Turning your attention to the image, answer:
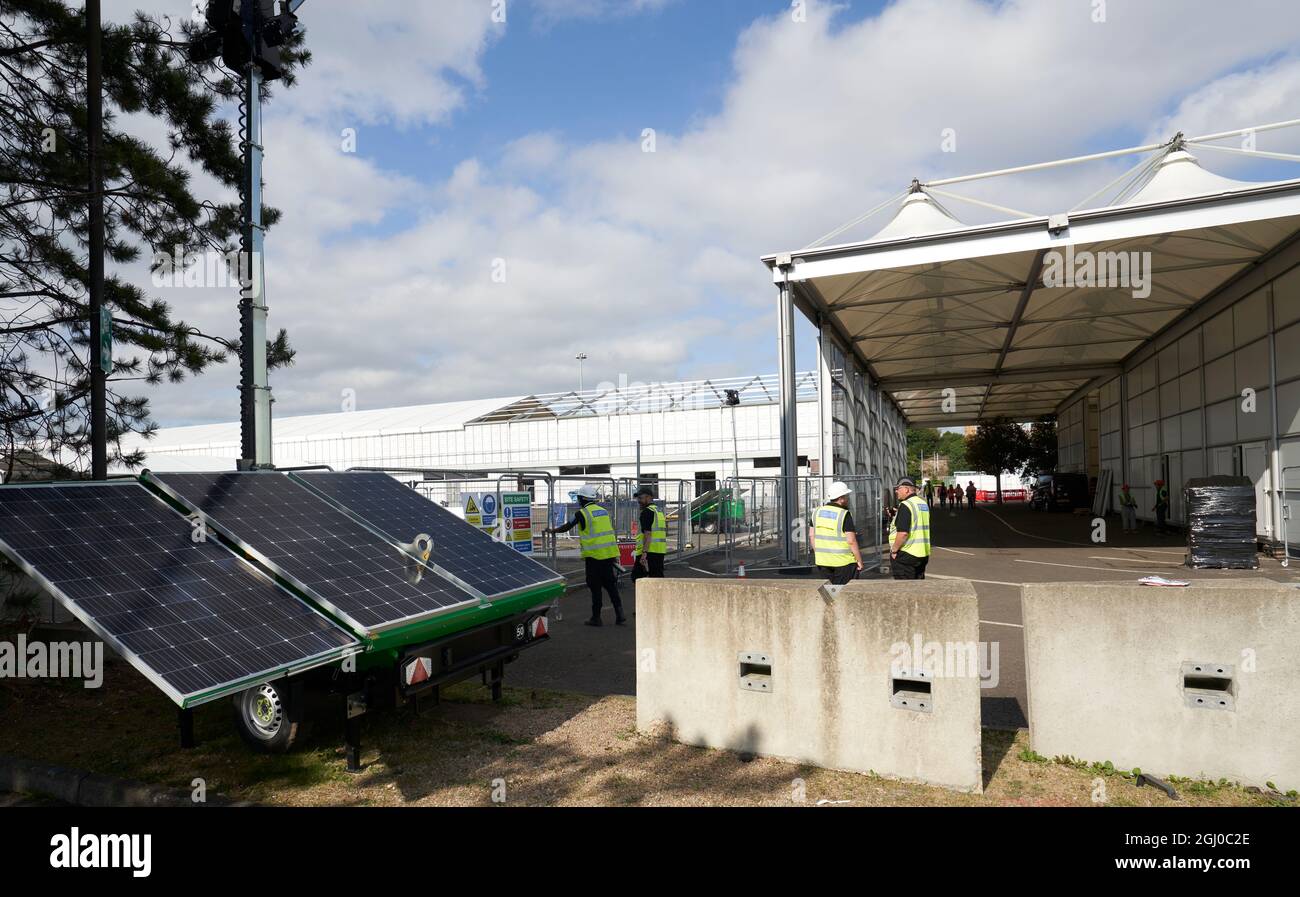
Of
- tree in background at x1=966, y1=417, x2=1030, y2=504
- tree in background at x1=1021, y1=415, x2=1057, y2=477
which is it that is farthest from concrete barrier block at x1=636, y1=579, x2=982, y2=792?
tree in background at x1=1021, y1=415, x2=1057, y2=477

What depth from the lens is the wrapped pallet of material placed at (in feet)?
47.2

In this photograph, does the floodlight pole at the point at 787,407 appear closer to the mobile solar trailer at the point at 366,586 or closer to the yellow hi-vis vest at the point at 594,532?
the yellow hi-vis vest at the point at 594,532

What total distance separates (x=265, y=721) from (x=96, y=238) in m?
4.82

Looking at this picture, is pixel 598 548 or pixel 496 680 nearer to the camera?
pixel 496 680

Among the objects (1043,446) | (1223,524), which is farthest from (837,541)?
(1043,446)

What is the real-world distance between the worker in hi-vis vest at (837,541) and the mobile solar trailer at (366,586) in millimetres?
2870

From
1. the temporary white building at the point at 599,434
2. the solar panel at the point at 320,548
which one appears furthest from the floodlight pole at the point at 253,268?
the temporary white building at the point at 599,434

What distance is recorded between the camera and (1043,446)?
5594 centimetres

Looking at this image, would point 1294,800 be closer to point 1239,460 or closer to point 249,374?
point 249,374

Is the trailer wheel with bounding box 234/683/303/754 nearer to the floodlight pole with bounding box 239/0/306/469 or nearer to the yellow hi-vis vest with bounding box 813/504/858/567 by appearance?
the floodlight pole with bounding box 239/0/306/469

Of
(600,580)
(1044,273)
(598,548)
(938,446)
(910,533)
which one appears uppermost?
(1044,273)

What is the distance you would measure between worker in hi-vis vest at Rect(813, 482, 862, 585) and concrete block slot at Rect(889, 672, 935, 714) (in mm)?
2740

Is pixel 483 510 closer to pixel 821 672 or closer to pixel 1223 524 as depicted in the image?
pixel 821 672

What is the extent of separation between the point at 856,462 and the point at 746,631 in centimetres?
1890
